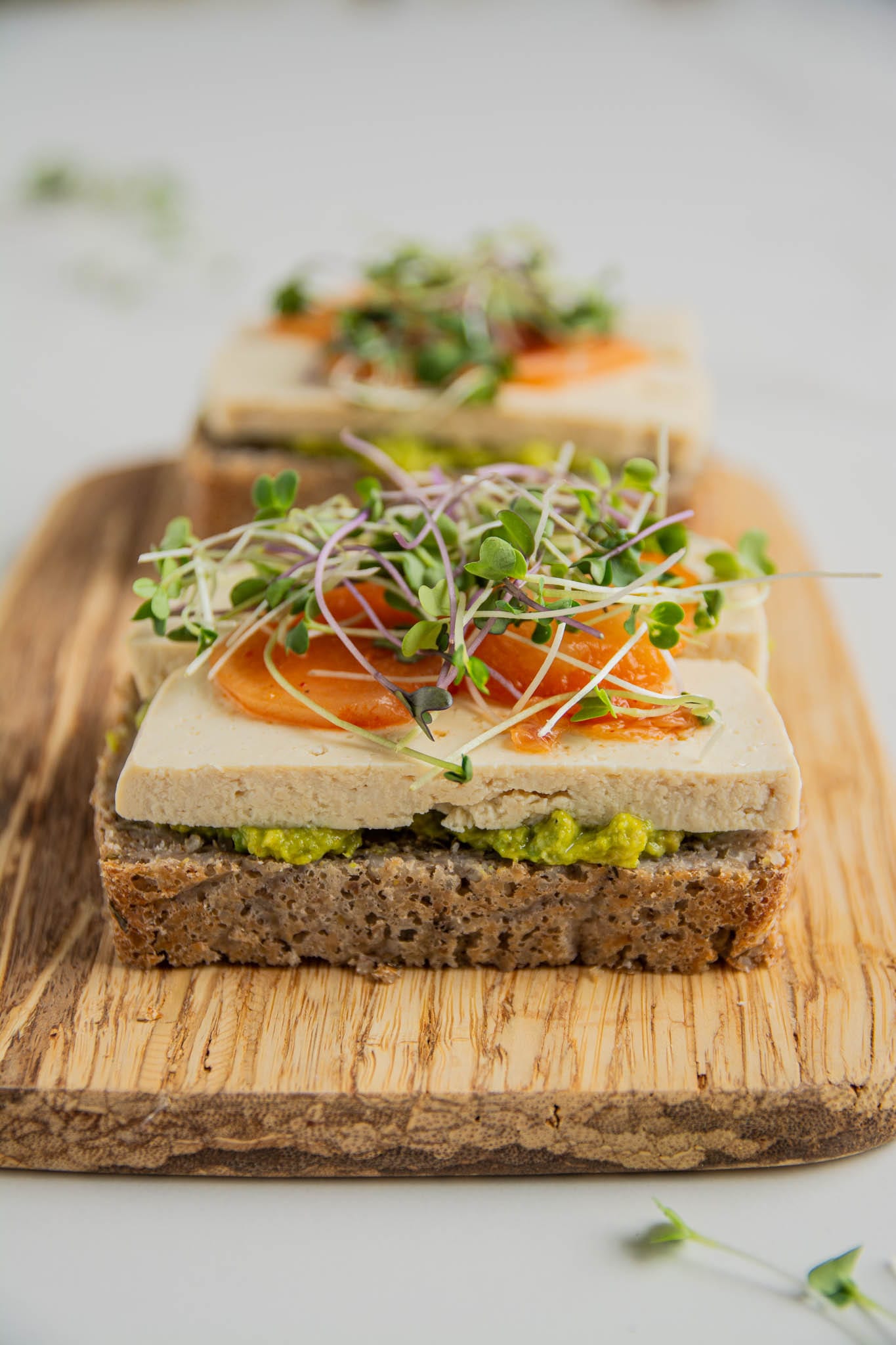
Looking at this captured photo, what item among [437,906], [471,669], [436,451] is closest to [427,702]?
[471,669]

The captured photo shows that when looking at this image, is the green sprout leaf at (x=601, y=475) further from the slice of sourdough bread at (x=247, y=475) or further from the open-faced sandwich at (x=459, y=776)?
the slice of sourdough bread at (x=247, y=475)

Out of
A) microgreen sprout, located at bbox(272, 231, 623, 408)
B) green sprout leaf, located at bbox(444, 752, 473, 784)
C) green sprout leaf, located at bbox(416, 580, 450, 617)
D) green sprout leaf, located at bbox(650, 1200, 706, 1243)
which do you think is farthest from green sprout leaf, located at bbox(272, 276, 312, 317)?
green sprout leaf, located at bbox(650, 1200, 706, 1243)

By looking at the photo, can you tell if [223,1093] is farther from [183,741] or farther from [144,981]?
[183,741]

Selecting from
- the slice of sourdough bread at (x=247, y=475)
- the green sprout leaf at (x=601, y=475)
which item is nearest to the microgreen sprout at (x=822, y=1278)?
the green sprout leaf at (x=601, y=475)

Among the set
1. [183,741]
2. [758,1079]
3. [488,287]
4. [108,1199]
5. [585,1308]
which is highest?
[488,287]

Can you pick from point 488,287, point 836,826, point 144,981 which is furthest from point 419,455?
point 144,981

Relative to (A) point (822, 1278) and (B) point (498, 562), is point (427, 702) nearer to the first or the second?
(B) point (498, 562)
